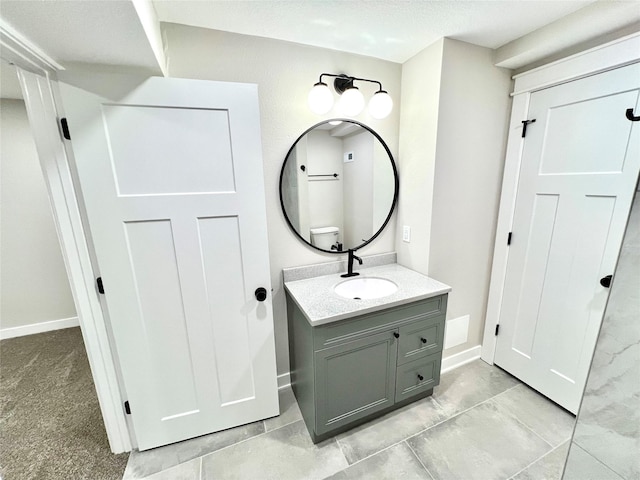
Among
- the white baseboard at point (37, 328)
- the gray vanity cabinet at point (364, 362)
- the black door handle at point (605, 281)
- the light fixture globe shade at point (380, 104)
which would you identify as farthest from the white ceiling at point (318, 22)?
the white baseboard at point (37, 328)

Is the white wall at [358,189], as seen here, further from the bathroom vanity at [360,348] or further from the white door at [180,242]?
the white door at [180,242]

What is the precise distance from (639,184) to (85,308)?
2.13m

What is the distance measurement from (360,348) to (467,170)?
1388mm

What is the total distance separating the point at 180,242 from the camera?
1325 mm

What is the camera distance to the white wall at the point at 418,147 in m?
1.64

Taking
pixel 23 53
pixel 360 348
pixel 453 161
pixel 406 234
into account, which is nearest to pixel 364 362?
pixel 360 348

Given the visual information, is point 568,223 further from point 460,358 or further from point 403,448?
point 403,448

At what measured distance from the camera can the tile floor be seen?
4.50ft

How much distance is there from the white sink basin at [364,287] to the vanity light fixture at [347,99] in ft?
3.62

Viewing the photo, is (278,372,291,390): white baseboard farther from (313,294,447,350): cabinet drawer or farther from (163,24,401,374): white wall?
(313,294,447,350): cabinet drawer

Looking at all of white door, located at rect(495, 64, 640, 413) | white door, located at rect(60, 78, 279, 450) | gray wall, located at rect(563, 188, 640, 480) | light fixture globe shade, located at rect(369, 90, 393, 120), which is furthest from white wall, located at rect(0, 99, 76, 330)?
white door, located at rect(495, 64, 640, 413)

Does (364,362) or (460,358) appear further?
(460,358)

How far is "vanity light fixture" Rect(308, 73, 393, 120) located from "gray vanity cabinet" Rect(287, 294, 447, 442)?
122 centimetres

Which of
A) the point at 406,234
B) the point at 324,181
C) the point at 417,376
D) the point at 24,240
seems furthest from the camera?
the point at 24,240
